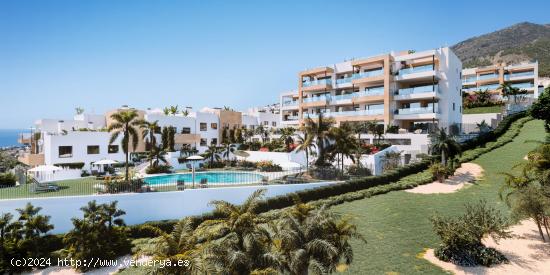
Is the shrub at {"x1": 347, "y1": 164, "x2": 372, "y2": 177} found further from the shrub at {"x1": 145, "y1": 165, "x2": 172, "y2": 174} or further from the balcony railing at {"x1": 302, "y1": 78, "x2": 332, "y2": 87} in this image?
the balcony railing at {"x1": 302, "y1": 78, "x2": 332, "y2": 87}

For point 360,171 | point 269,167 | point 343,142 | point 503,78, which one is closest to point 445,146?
point 360,171

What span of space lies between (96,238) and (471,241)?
20.5 m

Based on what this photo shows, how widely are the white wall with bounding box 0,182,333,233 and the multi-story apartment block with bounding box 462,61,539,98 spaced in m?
66.0

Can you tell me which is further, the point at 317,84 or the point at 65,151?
the point at 317,84

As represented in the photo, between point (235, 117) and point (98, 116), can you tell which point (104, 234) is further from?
point (235, 117)

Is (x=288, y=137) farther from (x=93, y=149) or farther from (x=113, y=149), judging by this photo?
(x=93, y=149)

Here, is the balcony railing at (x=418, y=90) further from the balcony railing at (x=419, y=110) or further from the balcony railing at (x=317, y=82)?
the balcony railing at (x=317, y=82)

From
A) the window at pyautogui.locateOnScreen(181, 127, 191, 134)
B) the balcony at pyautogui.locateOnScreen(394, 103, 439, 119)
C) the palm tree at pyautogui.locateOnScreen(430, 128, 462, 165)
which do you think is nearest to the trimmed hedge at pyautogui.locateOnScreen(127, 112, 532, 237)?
the palm tree at pyautogui.locateOnScreen(430, 128, 462, 165)

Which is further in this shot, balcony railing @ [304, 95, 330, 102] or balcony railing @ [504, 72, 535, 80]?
balcony railing @ [504, 72, 535, 80]

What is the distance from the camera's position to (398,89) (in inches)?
1805

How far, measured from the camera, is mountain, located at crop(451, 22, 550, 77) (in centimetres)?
12121

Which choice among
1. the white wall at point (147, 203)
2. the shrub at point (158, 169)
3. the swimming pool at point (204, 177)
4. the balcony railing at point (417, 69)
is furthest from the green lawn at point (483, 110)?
the shrub at point (158, 169)

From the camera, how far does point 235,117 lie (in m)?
64.1

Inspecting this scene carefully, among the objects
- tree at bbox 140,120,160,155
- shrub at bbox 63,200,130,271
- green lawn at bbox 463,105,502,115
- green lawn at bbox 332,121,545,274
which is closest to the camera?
green lawn at bbox 332,121,545,274
